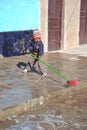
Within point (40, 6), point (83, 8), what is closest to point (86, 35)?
point (83, 8)

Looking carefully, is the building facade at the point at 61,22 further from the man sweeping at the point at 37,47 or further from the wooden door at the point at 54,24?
the man sweeping at the point at 37,47

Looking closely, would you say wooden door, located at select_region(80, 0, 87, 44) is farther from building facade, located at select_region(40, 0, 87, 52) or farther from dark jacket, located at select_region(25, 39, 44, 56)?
dark jacket, located at select_region(25, 39, 44, 56)

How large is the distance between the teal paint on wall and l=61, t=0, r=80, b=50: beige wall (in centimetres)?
161

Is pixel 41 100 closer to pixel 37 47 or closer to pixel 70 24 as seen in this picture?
pixel 37 47

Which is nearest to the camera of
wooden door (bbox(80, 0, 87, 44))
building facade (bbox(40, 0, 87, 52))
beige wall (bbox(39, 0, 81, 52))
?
beige wall (bbox(39, 0, 81, 52))

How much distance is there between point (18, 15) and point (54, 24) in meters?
1.99

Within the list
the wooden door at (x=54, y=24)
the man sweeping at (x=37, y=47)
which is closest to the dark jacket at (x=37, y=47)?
the man sweeping at (x=37, y=47)

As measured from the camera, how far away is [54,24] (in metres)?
11.6

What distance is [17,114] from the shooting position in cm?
546

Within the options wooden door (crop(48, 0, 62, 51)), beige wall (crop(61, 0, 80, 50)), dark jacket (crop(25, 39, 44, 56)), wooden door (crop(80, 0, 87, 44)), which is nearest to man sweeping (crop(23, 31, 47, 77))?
dark jacket (crop(25, 39, 44, 56))

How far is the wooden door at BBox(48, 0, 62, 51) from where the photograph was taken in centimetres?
1131

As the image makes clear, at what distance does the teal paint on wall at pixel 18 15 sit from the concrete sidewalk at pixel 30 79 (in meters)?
0.99

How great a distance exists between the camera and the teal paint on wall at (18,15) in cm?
952

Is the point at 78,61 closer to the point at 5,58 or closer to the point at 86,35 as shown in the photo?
the point at 5,58
